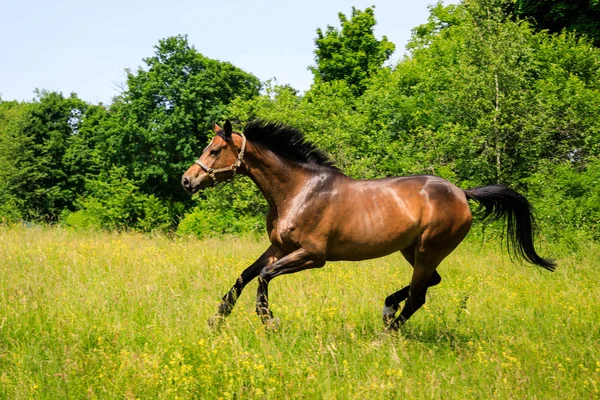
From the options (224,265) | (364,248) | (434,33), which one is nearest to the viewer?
(364,248)

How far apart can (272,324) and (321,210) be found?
1204mm

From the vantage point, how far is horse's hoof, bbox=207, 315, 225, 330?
5512 millimetres

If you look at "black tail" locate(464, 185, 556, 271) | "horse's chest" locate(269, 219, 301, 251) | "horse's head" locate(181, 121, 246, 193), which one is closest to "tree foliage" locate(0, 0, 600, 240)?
"black tail" locate(464, 185, 556, 271)

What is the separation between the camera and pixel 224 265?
28.3 feet

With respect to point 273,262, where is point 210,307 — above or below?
below

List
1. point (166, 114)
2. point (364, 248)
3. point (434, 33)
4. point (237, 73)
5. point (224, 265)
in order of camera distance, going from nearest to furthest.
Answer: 1. point (364, 248)
2. point (224, 265)
3. point (434, 33)
4. point (166, 114)
5. point (237, 73)

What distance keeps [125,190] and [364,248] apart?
26.3 meters

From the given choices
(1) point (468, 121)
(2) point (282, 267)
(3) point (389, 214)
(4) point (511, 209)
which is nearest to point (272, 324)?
(2) point (282, 267)

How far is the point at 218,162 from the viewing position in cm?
572

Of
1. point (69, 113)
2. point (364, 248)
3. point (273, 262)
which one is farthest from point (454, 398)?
point (69, 113)

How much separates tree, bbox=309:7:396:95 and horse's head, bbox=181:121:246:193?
35557 millimetres

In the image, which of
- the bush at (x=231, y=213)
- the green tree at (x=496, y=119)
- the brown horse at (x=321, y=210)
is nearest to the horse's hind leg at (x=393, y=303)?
the brown horse at (x=321, y=210)

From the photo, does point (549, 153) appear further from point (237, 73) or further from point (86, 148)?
point (86, 148)

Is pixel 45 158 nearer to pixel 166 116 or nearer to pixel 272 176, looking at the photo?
pixel 166 116
